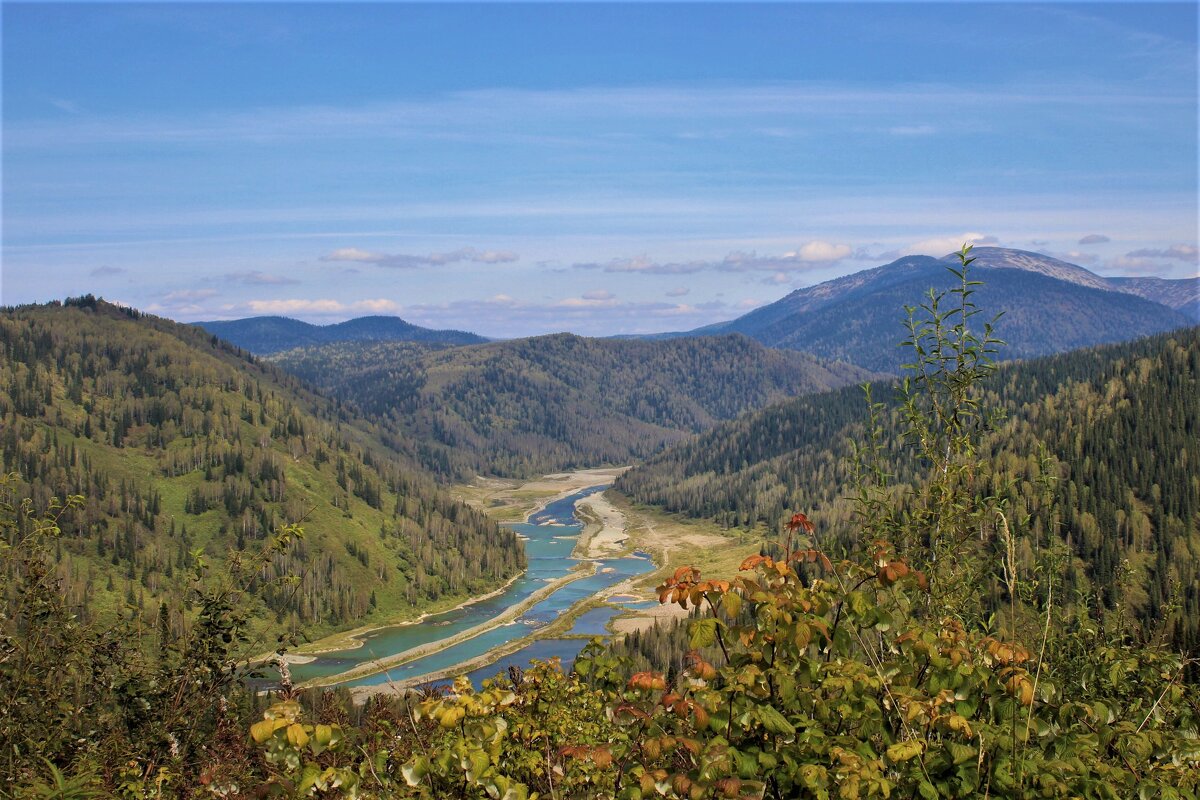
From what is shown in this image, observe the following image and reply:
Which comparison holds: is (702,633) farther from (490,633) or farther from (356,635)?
(356,635)

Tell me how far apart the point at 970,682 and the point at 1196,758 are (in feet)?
8.36

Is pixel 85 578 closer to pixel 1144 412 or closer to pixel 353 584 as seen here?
pixel 353 584

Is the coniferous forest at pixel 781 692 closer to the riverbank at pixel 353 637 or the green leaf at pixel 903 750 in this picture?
the green leaf at pixel 903 750

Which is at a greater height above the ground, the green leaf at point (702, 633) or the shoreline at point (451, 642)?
the green leaf at point (702, 633)

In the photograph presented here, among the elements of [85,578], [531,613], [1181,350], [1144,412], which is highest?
[1181,350]

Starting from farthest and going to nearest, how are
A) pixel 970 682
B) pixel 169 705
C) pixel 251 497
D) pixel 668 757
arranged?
pixel 251 497 → pixel 169 705 → pixel 668 757 → pixel 970 682

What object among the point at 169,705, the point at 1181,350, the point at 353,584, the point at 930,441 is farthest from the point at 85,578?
the point at 1181,350

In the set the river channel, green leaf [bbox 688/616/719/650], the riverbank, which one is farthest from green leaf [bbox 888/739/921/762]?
the riverbank

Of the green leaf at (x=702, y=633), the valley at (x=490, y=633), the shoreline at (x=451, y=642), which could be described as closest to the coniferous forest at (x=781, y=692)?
the green leaf at (x=702, y=633)

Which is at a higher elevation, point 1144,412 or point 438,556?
point 1144,412

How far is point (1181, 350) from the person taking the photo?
192m

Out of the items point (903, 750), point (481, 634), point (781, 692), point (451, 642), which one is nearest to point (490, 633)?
point (481, 634)

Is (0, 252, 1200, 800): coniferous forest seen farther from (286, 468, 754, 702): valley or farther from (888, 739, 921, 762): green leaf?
(286, 468, 754, 702): valley

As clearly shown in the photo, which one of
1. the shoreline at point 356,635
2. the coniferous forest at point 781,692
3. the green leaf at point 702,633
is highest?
the green leaf at point 702,633
